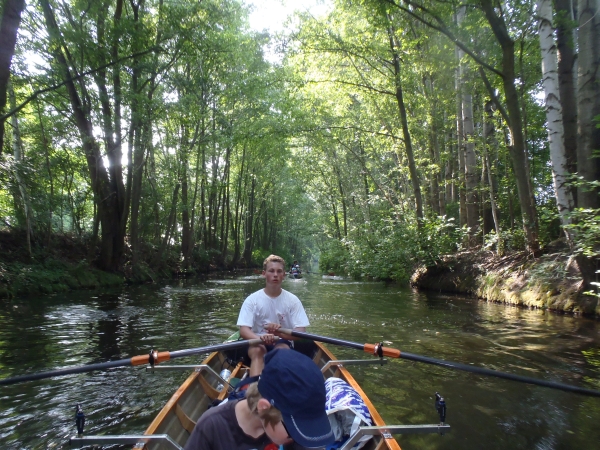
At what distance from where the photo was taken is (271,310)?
452 centimetres

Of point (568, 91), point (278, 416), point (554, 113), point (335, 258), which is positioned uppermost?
point (568, 91)

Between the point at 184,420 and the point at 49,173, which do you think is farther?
the point at 49,173

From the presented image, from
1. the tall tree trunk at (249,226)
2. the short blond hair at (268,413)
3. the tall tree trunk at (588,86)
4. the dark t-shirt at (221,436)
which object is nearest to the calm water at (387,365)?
the dark t-shirt at (221,436)

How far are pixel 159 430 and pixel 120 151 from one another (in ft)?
47.4

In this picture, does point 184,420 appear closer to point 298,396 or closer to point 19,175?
point 298,396

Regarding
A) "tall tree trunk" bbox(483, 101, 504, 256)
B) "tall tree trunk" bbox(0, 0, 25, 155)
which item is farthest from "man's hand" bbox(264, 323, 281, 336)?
"tall tree trunk" bbox(483, 101, 504, 256)

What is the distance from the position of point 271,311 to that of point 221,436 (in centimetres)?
272

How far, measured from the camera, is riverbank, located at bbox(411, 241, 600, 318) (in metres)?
8.69

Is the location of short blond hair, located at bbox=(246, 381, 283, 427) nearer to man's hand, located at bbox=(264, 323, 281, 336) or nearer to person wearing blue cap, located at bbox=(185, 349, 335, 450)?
person wearing blue cap, located at bbox=(185, 349, 335, 450)

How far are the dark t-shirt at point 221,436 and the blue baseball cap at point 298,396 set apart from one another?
0.29 metres

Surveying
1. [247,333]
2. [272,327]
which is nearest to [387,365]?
[272,327]

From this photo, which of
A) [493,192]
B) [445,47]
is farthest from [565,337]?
[445,47]

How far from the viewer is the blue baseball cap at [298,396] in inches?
63.2

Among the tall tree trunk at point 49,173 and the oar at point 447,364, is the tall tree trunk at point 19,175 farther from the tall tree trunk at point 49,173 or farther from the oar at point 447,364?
the oar at point 447,364
